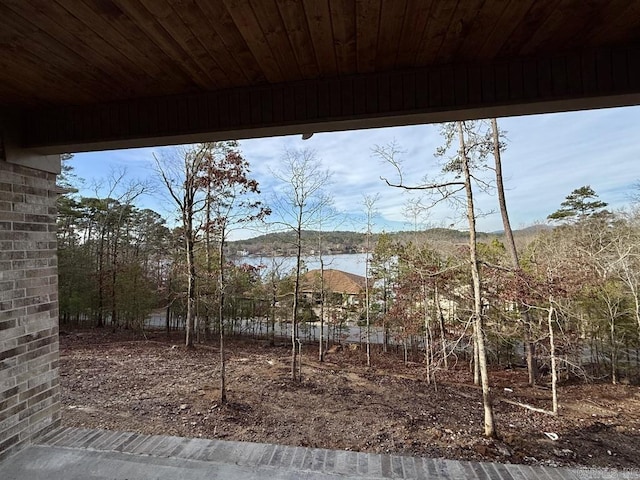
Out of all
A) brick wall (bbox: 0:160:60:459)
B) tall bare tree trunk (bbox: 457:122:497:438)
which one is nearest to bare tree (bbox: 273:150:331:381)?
tall bare tree trunk (bbox: 457:122:497:438)

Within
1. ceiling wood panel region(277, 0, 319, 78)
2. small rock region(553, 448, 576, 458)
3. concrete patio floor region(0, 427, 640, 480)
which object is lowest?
small rock region(553, 448, 576, 458)

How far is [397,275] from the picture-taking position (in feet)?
24.1

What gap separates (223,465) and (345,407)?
3.10 metres

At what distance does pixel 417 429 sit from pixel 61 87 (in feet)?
16.0

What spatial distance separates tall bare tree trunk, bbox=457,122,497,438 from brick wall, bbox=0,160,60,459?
460 cm

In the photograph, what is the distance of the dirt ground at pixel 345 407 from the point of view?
12.6ft

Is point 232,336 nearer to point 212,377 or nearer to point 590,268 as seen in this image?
point 212,377

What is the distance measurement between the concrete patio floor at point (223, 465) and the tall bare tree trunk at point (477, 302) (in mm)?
2305

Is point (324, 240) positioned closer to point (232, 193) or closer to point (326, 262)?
point (326, 262)

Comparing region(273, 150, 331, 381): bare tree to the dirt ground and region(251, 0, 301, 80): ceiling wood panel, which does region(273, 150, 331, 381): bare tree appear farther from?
region(251, 0, 301, 80): ceiling wood panel

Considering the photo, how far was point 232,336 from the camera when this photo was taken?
28.1ft

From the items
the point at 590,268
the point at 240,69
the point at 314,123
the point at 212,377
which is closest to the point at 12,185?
the point at 240,69

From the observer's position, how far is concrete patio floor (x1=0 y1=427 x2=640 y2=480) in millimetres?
1935

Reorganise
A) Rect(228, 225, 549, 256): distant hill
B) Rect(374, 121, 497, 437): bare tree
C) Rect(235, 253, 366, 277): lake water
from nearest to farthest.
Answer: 1. Rect(374, 121, 497, 437): bare tree
2. Rect(228, 225, 549, 256): distant hill
3. Rect(235, 253, 366, 277): lake water
